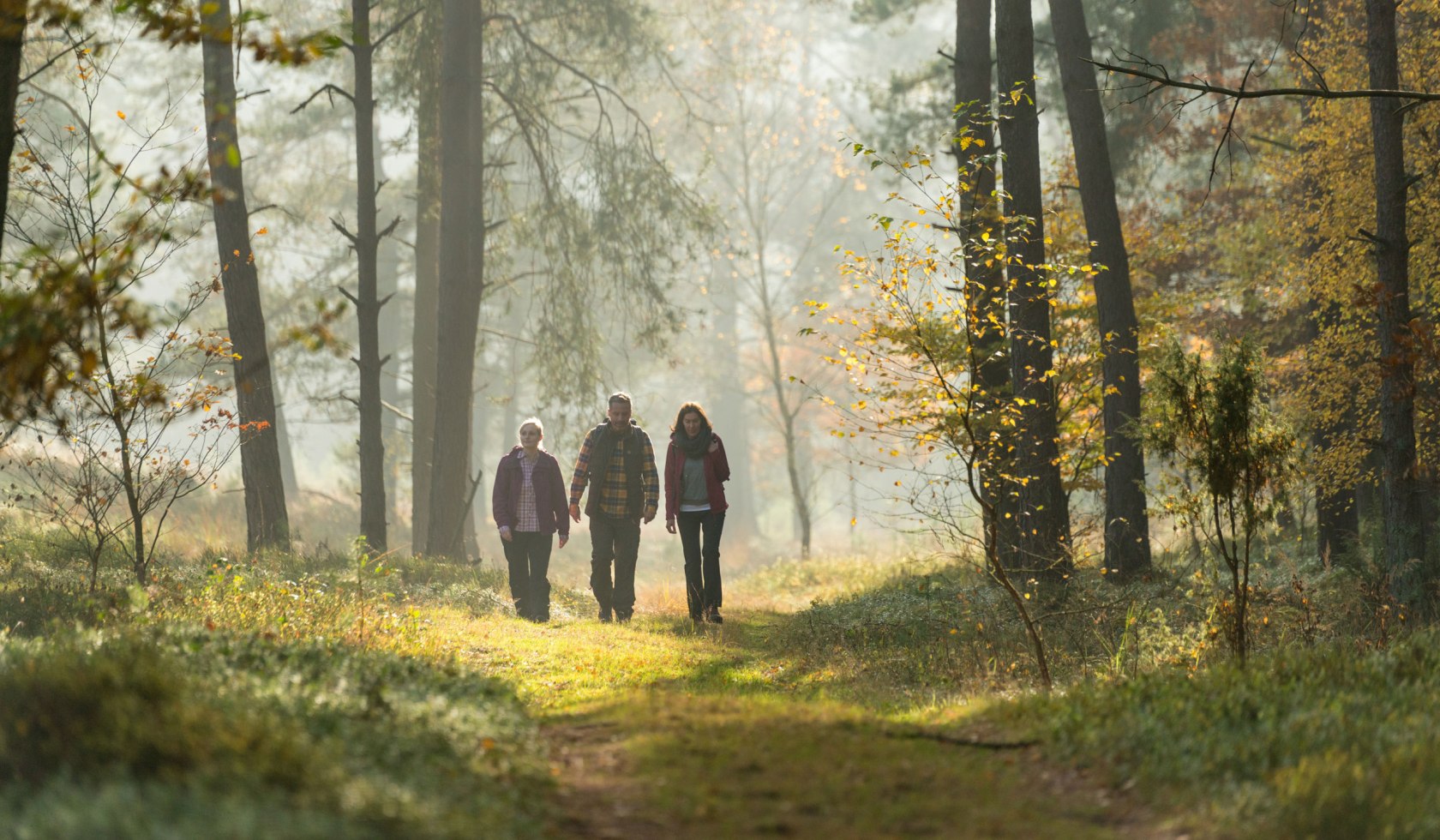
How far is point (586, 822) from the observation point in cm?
392

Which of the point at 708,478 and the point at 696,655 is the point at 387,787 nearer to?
the point at 696,655

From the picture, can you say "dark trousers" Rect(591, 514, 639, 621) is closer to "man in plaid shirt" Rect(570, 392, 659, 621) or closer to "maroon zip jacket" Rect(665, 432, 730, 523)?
"man in plaid shirt" Rect(570, 392, 659, 621)

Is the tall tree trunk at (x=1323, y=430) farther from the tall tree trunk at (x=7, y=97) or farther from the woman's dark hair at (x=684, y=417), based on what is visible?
the tall tree trunk at (x=7, y=97)

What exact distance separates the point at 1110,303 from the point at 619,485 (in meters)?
5.98

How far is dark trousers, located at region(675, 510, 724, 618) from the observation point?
1088 cm

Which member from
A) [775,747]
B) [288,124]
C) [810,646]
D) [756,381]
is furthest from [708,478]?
[756,381]

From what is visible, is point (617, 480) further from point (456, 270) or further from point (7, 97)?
point (7, 97)

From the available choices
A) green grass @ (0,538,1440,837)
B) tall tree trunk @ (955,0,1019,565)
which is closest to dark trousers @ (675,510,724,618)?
tall tree trunk @ (955,0,1019,565)

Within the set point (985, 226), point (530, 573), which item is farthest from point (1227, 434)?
point (530, 573)

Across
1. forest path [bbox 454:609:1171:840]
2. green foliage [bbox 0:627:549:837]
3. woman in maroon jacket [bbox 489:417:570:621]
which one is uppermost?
woman in maroon jacket [bbox 489:417:570:621]

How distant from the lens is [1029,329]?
37.1 feet

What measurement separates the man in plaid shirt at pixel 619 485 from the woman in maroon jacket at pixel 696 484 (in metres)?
0.45

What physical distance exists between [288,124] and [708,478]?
843 inches

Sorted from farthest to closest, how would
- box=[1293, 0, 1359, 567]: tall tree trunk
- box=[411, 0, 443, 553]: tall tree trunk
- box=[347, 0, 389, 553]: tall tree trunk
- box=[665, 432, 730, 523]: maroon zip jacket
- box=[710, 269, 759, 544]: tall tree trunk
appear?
box=[710, 269, 759, 544]: tall tree trunk → box=[411, 0, 443, 553]: tall tree trunk → box=[347, 0, 389, 553]: tall tree trunk → box=[1293, 0, 1359, 567]: tall tree trunk → box=[665, 432, 730, 523]: maroon zip jacket
